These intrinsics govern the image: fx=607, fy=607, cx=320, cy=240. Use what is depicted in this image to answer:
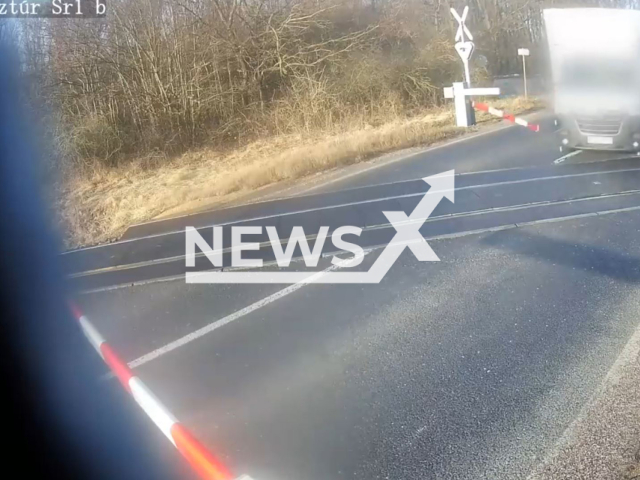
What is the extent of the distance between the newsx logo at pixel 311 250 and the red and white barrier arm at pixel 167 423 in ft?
6.85

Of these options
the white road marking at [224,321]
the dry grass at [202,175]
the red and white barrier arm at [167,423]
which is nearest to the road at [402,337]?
the white road marking at [224,321]

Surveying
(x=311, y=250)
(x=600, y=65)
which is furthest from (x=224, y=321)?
(x=600, y=65)

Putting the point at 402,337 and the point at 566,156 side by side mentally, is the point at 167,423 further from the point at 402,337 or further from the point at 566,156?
the point at 566,156

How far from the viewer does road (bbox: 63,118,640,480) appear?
407cm

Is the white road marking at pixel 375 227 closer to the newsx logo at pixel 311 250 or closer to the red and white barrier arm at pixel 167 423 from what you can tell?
the newsx logo at pixel 311 250

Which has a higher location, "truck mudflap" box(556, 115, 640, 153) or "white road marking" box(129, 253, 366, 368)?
"truck mudflap" box(556, 115, 640, 153)

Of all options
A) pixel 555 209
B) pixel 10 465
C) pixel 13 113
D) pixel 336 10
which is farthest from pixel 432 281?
pixel 336 10

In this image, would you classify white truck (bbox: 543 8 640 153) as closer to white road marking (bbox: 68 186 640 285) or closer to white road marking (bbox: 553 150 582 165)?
white road marking (bbox: 553 150 582 165)

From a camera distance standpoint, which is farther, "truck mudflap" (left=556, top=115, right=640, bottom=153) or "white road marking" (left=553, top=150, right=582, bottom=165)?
"white road marking" (left=553, top=150, right=582, bottom=165)

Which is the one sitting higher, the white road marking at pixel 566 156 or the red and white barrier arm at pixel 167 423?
the white road marking at pixel 566 156

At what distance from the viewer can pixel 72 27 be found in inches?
774

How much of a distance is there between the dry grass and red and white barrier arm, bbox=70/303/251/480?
17.7 feet

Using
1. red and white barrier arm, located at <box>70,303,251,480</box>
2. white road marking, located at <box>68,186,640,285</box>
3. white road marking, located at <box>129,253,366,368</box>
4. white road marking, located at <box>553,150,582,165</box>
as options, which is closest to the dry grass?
white road marking, located at <box>68,186,640,285</box>

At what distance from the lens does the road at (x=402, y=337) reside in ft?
13.3
